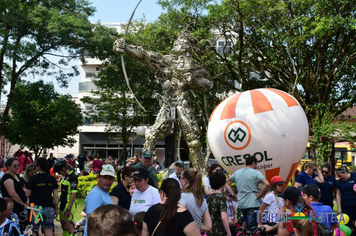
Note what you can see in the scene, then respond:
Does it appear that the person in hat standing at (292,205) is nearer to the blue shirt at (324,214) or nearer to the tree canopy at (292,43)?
the blue shirt at (324,214)

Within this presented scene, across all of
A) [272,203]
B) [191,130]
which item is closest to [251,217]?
[272,203]

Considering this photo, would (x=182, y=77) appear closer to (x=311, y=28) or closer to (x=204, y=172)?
(x=204, y=172)

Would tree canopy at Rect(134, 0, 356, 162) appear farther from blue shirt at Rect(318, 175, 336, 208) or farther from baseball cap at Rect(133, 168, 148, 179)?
baseball cap at Rect(133, 168, 148, 179)

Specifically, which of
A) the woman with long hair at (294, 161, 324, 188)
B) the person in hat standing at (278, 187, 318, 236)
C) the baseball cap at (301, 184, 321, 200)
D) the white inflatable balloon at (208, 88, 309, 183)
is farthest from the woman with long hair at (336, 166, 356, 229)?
the person in hat standing at (278, 187, 318, 236)

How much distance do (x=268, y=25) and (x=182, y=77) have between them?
5476 mm

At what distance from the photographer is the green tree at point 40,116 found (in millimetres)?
27266

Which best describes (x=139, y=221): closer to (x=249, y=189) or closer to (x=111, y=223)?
(x=111, y=223)

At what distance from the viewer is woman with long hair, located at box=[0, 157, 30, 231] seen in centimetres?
752

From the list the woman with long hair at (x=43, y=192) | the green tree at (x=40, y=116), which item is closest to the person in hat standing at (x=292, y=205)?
the woman with long hair at (x=43, y=192)

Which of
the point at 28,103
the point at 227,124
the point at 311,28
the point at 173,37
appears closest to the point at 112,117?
the point at 28,103

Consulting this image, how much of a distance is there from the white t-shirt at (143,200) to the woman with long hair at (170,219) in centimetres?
116

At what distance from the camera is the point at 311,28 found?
17531 mm

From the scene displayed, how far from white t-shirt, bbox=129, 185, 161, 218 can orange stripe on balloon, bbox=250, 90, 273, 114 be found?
466cm

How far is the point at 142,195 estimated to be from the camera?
5625mm
